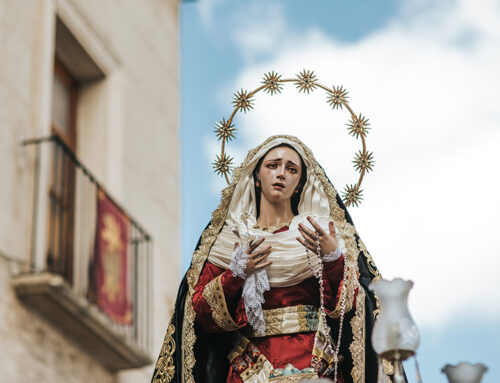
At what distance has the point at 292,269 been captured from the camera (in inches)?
251

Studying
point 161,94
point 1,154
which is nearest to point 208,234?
point 1,154

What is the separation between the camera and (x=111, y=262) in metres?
10.1

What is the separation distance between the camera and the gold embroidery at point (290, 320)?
20.7 feet

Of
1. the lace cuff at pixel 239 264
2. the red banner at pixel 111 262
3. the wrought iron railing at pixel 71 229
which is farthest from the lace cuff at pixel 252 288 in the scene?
the red banner at pixel 111 262

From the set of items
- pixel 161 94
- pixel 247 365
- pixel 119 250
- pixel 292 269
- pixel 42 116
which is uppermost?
pixel 161 94

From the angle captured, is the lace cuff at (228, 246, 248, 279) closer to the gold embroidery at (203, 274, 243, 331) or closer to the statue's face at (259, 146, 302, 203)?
the gold embroidery at (203, 274, 243, 331)

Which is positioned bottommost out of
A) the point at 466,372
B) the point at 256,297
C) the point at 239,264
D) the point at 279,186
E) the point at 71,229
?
the point at 466,372

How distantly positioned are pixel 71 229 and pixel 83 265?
10.7 inches

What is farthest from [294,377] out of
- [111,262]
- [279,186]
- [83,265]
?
[111,262]

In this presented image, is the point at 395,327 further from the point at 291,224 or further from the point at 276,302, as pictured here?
the point at 291,224

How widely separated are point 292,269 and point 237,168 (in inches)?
31.4

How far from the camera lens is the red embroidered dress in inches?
247

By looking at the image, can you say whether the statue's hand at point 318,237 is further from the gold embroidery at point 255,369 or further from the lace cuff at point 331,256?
the gold embroidery at point 255,369

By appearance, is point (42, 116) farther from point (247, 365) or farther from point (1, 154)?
point (247, 365)
